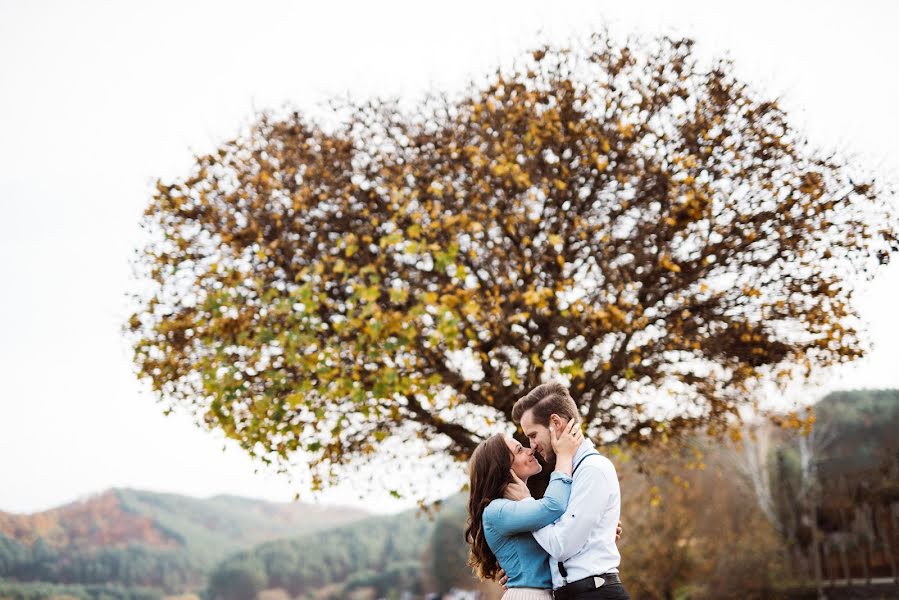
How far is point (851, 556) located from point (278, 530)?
29.2 metres

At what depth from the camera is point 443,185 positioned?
9.81m

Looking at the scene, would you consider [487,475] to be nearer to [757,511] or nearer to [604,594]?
[604,594]

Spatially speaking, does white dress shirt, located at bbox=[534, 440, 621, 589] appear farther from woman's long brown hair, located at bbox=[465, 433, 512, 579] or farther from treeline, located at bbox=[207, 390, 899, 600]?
treeline, located at bbox=[207, 390, 899, 600]

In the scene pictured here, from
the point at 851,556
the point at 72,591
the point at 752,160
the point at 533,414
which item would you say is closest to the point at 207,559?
the point at 72,591

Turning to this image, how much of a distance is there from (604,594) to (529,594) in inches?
15.6

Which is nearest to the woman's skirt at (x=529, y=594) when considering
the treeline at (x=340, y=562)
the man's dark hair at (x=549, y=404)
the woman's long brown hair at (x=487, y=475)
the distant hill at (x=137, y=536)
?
the woman's long brown hair at (x=487, y=475)

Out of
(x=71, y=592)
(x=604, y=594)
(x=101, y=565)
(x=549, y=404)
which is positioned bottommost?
(x=71, y=592)

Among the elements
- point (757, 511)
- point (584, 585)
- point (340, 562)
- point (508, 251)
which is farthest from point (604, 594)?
point (340, 562)

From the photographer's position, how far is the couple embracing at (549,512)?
158 inches

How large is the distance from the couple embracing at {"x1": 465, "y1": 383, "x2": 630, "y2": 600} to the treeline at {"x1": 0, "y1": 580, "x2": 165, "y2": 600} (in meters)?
19.5

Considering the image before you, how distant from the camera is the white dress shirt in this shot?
396cm

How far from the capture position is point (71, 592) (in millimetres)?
22516

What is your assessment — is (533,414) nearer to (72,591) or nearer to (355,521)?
(72,591)

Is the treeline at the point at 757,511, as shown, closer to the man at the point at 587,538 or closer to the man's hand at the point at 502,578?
the man's hand at the point at 502,578
